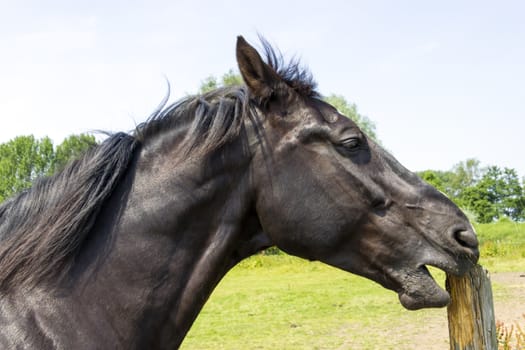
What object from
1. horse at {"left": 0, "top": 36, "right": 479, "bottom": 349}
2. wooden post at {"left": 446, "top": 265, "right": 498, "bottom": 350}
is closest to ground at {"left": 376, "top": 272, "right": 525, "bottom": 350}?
wooden post at {"left": 446, "top": 265, "right": 498, "bottom": 350}

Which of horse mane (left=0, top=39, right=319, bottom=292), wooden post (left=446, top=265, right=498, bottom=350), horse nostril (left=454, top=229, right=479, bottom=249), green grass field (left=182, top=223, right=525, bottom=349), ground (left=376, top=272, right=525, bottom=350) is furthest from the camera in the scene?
green grass field (left=182, top=223, right=525, bottom=349)

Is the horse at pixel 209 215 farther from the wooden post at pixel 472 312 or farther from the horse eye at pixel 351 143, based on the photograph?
the wooden post at pixel 472 312

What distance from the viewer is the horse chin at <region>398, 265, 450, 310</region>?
2.81 metres

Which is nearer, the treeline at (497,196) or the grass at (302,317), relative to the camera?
the grass at (302,317)

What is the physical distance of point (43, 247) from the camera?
2.60 meters

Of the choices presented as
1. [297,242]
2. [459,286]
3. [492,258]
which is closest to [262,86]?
[297,242]

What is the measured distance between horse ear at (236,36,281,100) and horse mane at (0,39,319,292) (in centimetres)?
7

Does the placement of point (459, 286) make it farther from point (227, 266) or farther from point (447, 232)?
point (227, 266)

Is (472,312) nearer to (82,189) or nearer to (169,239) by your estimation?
(169,239)

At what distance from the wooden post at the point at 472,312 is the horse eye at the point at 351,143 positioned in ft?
3.13

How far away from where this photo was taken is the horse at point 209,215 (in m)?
2.60

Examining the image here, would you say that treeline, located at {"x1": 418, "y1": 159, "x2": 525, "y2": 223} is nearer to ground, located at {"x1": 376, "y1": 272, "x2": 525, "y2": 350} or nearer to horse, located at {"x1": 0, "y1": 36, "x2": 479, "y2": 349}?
ground, located at {"x1": 376, "y1": 272, "x2": 525, "y2": 350}

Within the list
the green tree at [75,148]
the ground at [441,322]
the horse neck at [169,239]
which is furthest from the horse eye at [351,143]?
the ground at [441,322]

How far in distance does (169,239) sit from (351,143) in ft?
3.55
